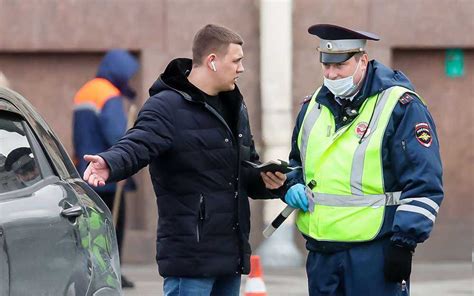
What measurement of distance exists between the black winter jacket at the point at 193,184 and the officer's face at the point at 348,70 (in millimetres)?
548

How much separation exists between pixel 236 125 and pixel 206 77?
27 cm

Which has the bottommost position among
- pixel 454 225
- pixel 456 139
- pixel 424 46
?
pixel 454 225

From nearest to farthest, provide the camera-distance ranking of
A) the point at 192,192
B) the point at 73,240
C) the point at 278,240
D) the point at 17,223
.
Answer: the point at 17,223 → the point at 73,240 → the point at 192,192 → the point at 278,240

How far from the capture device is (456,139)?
12773 millimetres

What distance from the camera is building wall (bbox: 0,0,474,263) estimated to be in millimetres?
12273

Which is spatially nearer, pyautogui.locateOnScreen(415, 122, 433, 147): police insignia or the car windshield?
the car windshield

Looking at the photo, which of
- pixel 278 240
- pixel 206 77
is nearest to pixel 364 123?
pixel 206 77

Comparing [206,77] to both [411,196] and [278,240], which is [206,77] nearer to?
[411,196]

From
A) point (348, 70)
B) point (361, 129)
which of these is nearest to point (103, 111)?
point (348, 70)

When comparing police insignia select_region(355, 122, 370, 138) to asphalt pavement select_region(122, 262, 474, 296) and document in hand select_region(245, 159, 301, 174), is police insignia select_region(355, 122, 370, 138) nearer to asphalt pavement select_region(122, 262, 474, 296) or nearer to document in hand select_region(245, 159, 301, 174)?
document in hand select_region(245, 159, 301, 174)

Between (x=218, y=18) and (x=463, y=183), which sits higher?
(x=218, y=18)

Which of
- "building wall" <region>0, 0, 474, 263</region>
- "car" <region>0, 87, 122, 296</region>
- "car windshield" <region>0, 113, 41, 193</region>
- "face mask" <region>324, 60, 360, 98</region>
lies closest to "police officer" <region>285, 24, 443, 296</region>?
"face mask" <region>324, 60, 360, 98</region>

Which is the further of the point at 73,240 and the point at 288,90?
the point at 288,90

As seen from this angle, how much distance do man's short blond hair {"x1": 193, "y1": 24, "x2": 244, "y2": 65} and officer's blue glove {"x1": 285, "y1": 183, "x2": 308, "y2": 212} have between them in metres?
0.71
